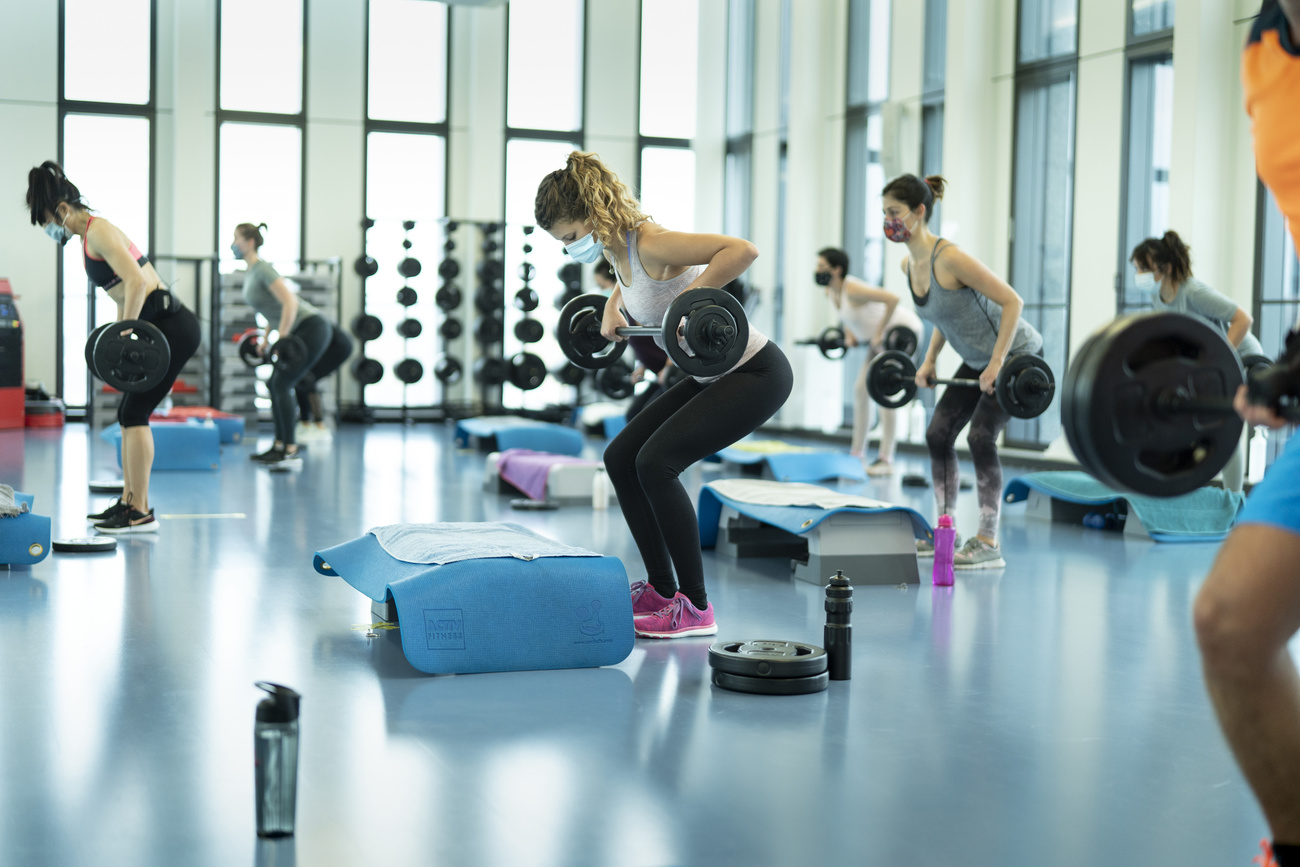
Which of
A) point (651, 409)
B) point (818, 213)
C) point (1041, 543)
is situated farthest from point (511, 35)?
point (651, 409)

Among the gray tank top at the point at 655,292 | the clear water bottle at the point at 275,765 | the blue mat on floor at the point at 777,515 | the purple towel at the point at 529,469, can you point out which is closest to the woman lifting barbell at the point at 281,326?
the purple towel at the point at 529,469

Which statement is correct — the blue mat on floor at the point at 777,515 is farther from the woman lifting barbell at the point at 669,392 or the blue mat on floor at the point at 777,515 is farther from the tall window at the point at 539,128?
the tall window at the point at 539,128

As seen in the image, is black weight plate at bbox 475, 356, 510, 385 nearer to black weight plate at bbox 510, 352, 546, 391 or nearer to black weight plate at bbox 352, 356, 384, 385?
black weight plate at bbox 510, 352, 546, 391

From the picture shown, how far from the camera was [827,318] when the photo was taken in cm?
1192

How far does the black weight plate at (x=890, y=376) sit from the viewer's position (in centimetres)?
549

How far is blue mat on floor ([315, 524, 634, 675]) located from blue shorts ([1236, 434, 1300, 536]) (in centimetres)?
196

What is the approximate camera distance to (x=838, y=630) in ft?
10.4

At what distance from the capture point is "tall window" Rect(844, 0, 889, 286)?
36.8 feet

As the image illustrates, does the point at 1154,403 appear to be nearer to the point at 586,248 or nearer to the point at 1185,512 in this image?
the point at 586,248

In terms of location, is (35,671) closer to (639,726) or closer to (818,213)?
(639,726)

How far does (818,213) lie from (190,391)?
20.1 feet

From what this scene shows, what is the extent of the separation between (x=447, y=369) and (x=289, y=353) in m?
5.22

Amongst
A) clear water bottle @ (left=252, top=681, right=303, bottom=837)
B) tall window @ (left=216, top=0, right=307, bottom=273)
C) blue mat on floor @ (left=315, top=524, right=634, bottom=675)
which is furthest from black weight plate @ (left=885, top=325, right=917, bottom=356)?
tall window @ (left=216, top=0, right=307, bottom=273)

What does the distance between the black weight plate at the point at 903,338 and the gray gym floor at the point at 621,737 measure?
10.7ft
